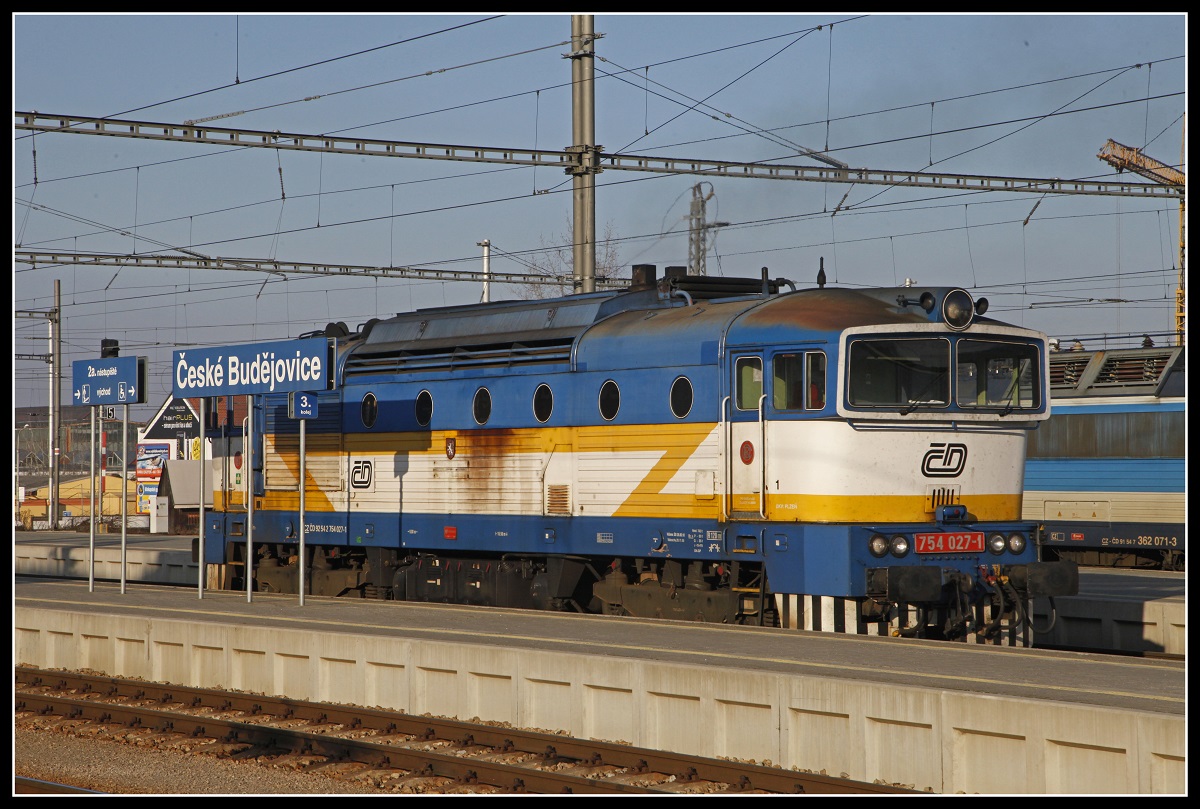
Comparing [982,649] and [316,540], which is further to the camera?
[316,540]

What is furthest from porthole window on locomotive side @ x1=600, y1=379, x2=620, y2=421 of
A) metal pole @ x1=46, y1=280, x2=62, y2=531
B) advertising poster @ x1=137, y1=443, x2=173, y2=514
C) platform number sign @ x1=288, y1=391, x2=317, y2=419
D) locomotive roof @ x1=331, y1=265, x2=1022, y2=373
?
metal pole @ x1=46, y1=280, x2=62, y2=531

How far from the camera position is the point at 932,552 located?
15500 mm

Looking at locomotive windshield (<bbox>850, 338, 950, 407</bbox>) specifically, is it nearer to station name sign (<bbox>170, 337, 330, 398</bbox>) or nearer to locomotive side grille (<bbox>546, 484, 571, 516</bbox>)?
locomotive side grille (<bbox>546, 484, 571, 516</bbox>)

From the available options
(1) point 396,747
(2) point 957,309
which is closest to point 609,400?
(2) point 957,309

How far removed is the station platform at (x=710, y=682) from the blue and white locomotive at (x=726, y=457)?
1.00 metres

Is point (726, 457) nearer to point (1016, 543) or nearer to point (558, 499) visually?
point (558, 499)

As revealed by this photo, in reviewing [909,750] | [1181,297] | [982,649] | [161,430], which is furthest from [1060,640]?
[161,430]

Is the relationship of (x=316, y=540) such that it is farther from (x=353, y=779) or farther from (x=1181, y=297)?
(x=1181, y=297)

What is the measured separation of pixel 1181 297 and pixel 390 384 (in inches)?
1137

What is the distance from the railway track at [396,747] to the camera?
34.9 ft

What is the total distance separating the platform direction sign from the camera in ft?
66.9

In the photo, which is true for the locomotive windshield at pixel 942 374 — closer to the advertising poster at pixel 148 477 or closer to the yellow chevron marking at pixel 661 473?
the yellow chevron marking at pixel 661 473

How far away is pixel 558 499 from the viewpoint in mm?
18188

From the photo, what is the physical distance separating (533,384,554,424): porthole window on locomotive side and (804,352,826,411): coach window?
12.9ft
